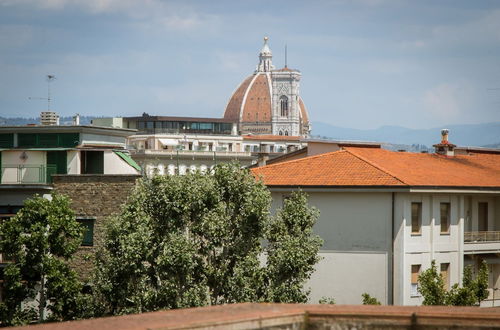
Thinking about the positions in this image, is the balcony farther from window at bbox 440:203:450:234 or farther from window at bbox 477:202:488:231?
window at bbox 440:203:450:234

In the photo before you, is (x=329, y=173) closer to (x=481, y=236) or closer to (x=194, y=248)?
(x=481, y=236)

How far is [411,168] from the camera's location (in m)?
46.7

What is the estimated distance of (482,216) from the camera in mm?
48625

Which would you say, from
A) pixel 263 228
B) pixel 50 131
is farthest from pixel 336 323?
pixel 50 131

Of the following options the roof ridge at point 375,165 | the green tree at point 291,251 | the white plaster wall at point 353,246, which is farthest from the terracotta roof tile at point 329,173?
the green tree at point 291,251

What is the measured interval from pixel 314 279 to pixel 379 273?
2667 mm

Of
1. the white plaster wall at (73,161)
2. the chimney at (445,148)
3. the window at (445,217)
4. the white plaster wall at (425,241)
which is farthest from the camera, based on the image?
the chimney at (445,148)

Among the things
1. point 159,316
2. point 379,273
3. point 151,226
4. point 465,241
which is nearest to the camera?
point 159,316

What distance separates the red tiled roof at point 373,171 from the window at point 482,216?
4.01 feet

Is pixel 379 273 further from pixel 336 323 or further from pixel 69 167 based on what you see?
pixel 336 323

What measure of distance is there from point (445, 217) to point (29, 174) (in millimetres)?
18707

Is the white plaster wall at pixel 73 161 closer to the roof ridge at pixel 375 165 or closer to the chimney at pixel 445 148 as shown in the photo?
the roof ridge at pixel 375 165

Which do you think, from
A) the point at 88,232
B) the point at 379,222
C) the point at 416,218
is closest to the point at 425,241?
the point at 416,218

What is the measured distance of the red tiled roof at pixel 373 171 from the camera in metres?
42.3
